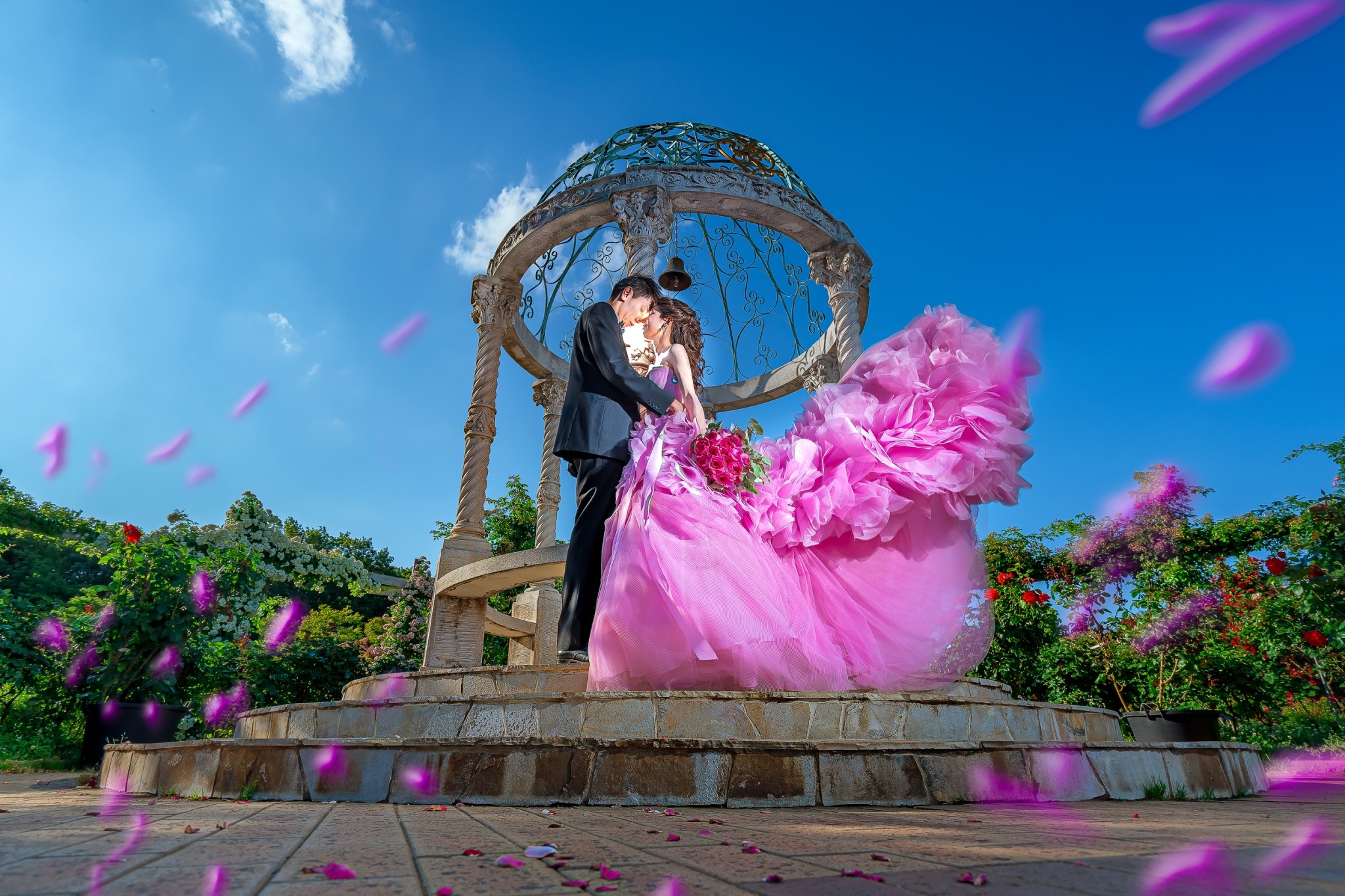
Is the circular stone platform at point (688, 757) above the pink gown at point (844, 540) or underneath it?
underneath

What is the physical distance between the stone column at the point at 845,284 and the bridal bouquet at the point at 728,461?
5949mm

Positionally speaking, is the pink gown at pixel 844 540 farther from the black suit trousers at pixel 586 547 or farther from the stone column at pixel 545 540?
the stone column at pixel 545 540

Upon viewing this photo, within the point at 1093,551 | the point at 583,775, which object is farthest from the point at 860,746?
the point at 1093,551

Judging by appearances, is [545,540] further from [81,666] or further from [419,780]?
[419,780]

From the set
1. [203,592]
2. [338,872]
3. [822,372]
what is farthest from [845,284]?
[338,872]

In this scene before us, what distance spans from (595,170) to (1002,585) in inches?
362

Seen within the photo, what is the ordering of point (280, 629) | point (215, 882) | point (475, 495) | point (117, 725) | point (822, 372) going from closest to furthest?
point (215, 882) < point (117, 725) < point (475, 495) < point (280, 629) < point (822, 372)

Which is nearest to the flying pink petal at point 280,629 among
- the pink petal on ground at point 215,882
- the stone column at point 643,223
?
the stone column at point 643,223

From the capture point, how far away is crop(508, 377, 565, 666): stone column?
10.1 metres

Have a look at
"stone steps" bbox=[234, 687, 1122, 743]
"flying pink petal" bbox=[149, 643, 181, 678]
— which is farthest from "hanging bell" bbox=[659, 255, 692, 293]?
"flying pink petal" bbox=[149, 643, 181, 678]

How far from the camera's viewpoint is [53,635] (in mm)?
7363

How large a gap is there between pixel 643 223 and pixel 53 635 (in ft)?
27.3

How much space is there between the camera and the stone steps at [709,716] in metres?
3.22

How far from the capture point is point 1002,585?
35.7 ft
